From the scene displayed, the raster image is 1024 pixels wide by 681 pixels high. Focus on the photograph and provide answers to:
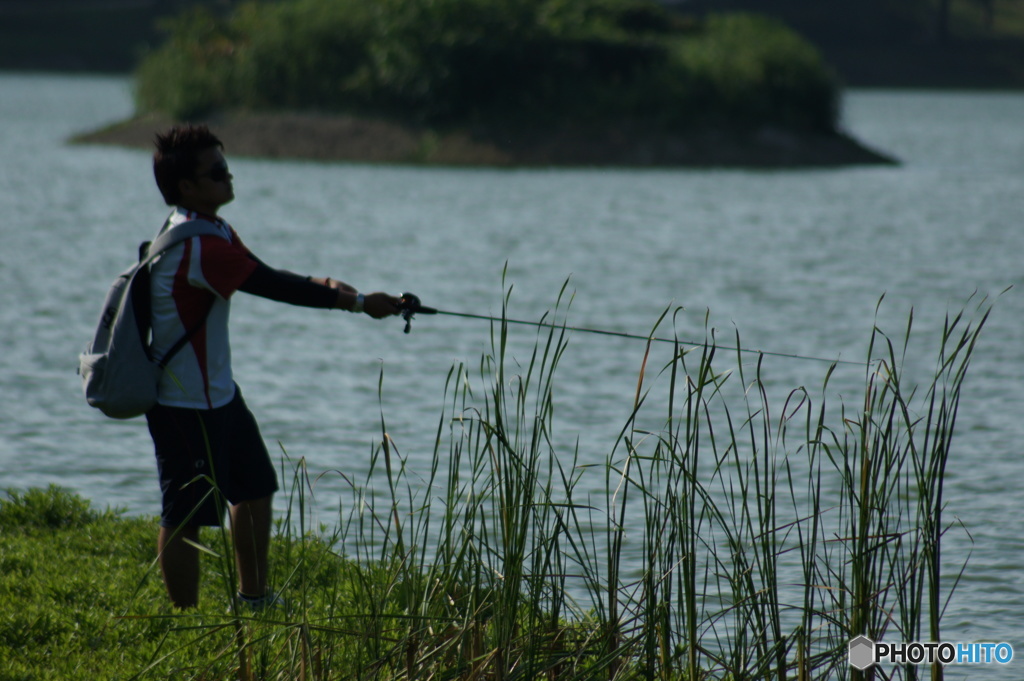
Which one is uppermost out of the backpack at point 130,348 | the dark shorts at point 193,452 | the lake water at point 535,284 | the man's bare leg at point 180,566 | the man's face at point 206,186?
the man's face at point 206,186

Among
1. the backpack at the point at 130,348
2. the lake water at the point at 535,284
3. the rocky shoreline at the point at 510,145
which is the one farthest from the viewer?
the rocky shoreline at the point at 510,145

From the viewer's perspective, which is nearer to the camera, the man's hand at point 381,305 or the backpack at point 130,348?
the backpack at point 130,348

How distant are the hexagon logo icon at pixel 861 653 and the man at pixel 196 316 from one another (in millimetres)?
1767

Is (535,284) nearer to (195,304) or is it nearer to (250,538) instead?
(250,538)

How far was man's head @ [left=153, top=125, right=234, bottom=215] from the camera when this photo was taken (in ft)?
15.3

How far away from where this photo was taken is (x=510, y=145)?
35.7 meters

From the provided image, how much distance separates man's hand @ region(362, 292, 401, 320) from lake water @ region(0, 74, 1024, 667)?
3.03ft

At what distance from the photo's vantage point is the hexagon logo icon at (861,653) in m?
4.00

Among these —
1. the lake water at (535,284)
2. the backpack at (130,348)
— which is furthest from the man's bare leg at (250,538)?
the lake water at (535,284)

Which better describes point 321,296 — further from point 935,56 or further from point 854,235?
point 935,56

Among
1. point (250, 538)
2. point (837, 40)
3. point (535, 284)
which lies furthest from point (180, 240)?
point (837, 40)

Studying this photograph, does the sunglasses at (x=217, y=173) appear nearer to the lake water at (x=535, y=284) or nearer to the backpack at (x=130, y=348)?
the backpack at (x=130, y=348)

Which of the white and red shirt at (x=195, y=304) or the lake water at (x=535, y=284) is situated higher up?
the white and red shirt at (x=195, y=304)

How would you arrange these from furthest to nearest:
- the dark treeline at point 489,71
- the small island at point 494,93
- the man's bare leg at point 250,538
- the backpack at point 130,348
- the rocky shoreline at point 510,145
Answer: the dark treeline at point 489,71 → the small island at point 494,93 → the rocky shoreline at point 510,145 → the man's bare leg at point 250,538 → the backpack at point 130,348
